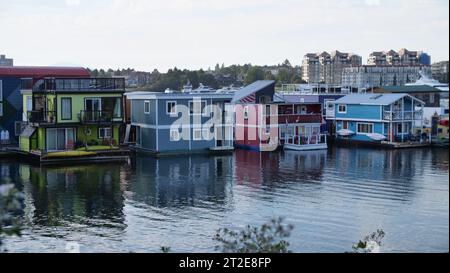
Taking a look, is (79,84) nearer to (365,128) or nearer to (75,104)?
(75,104)

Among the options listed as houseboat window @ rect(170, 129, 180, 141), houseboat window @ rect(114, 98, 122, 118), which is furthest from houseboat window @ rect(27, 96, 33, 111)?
houseboat window @ rect(170, 129, 180, 141)

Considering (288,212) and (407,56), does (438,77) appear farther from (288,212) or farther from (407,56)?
(288,212)

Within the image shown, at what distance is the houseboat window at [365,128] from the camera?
77.6 ft

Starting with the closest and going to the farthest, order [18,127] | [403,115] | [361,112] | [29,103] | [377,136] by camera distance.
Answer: [29,103]
[18,127]
[377,136]
[403,115]
[361,112]

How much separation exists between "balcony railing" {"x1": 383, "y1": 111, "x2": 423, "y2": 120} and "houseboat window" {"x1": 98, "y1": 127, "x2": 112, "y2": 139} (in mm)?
9533

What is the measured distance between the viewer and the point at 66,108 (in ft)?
60.6

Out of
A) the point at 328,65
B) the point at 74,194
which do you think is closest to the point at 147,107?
the point at 74,194

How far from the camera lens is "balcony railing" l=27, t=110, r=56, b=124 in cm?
1827

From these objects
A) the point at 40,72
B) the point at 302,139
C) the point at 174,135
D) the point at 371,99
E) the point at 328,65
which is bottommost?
the point at 302,139

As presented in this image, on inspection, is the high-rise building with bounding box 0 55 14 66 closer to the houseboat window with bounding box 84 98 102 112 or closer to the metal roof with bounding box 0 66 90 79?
the metal roof with bounding box 0 66 90 79

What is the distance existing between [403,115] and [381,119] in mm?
830
